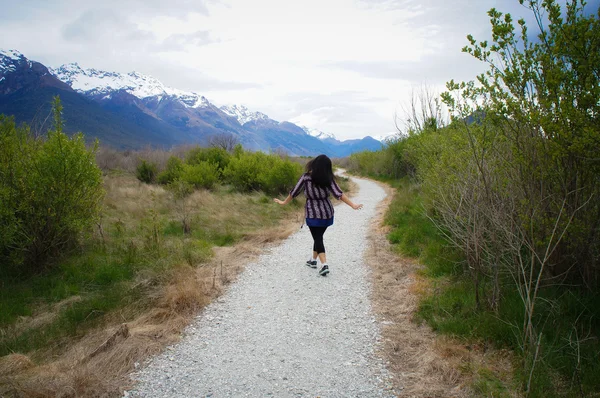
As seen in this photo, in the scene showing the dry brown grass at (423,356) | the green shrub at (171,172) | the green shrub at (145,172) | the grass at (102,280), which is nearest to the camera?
the dry brown grass at (423,356)

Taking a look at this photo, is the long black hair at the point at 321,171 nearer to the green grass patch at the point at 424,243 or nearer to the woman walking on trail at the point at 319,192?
the woman walking on trail at the point at 319,192

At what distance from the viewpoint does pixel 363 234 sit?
9.77 meters

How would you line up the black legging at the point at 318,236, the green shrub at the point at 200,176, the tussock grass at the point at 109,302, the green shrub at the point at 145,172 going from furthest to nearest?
1. the green shrub at the point at 145,172
2. the green shrub at the point at 200,176
3. the black legging at the point at 318,236
4. the tussock grass at the point at 109,302

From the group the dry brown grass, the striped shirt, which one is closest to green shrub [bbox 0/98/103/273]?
the striped shirt

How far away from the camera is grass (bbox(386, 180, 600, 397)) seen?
2719 millimetres

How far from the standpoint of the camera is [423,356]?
134 inches

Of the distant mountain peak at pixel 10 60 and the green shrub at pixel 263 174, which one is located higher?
the distant mountain peak at pixel 10 60

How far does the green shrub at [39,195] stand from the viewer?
607 cm

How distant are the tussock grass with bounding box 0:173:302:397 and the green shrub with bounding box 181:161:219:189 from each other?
8.47m

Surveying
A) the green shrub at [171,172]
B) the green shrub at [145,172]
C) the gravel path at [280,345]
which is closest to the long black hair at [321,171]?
the gravel path at [280,345]

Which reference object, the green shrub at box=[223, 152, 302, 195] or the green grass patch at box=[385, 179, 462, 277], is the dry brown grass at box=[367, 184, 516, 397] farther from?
the green shrub at box=[223, 152, 302, 195]

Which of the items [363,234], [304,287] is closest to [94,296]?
[304,287]

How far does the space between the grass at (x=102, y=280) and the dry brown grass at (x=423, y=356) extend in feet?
11.0

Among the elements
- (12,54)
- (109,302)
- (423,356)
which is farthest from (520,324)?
(12,54)
